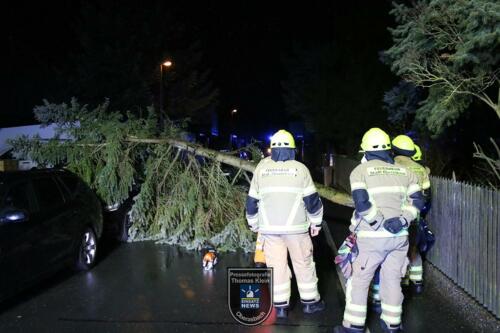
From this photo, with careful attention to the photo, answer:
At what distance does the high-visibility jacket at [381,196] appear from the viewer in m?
4.44

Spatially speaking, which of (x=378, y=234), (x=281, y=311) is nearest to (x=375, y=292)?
(x=281, y=311)

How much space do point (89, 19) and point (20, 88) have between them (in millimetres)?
5172

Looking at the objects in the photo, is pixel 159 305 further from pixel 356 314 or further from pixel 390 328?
pixel 390 328

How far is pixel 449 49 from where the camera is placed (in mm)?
8430

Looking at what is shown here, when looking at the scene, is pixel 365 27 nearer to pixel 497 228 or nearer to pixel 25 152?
pixel 25 152

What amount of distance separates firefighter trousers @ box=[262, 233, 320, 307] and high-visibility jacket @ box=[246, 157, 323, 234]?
12 centimetres

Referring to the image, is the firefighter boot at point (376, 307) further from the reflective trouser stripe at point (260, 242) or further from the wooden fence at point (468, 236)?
the reflective trouser stripe at point (260, 242)

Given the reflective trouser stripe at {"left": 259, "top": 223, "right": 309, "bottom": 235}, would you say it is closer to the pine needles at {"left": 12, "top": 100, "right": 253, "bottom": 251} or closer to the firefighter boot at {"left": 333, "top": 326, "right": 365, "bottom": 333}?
the firefighter boot at {"left": 333, "top": 326, "right": 365, "bottom": 333}

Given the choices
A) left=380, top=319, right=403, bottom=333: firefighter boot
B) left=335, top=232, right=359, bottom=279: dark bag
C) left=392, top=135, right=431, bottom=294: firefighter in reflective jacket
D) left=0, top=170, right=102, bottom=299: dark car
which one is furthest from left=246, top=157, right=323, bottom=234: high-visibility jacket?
left=0, top=170, right=102, bottom=299: dark car

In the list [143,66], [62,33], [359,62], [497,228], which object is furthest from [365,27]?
[497,228]

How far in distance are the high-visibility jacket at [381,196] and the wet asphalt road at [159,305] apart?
1.15m

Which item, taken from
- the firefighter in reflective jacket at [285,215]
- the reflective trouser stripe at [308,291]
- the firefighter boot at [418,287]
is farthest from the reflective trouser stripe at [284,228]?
the firefighter boot at [418,287]

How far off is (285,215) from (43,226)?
301 centimetres

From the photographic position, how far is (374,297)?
544cm
